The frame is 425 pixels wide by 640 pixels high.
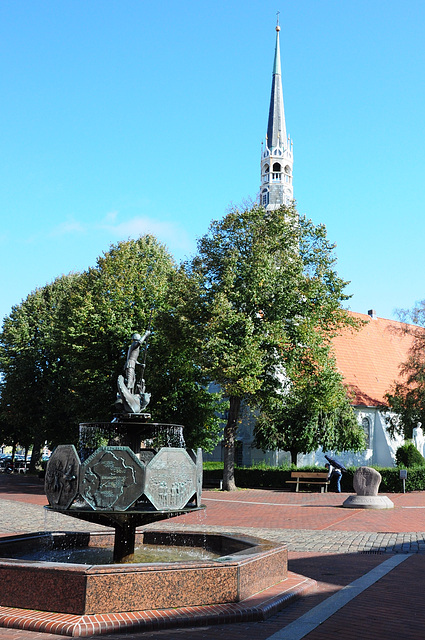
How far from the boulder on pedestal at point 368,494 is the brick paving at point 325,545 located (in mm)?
462

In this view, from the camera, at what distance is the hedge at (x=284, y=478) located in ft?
92.7

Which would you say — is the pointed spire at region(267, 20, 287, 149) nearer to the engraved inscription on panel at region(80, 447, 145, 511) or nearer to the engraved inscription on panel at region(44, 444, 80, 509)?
the engraved inscription on panel at region(44, 444, 80, 509)

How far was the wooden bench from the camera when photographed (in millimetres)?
28938

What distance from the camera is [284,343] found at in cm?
2752

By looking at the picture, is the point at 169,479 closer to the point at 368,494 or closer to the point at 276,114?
the point at 368,494

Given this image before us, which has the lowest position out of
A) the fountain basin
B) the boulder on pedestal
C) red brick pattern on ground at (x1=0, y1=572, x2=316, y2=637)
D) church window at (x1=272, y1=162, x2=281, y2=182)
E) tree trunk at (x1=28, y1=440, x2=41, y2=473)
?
red brick pattern on ground at (x1=0, y1=572, x2=316, y2=637)

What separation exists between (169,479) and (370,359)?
4191 cm

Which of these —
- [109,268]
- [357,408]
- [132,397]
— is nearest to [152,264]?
[109,268]

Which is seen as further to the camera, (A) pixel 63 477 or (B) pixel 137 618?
(A) pixel 63 477

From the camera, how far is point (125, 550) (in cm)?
881

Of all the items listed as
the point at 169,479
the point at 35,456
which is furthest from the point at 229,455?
the point at 35,456

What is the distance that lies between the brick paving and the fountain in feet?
1.78

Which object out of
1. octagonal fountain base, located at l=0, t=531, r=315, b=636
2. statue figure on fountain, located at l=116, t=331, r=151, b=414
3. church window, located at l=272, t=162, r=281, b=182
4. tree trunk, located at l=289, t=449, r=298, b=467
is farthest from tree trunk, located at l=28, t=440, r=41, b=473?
church window, located at l=272, t=162, r=281, b=182

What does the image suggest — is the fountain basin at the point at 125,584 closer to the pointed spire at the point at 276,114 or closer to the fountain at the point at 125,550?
the fountain at the point at 125,550
